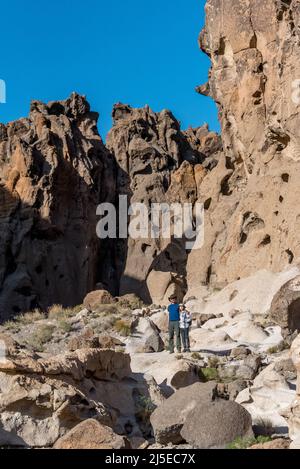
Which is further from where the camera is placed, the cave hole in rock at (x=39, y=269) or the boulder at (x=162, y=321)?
the cave hole in rock at (x=39, y=269)

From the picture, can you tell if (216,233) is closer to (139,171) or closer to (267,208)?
(267,208)

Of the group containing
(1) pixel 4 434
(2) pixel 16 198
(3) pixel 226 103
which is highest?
(3) pixel 226 103

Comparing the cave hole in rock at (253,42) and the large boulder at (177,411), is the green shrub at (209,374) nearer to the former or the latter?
the large boulder at (177,411)

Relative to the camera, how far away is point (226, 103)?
27.1 metres

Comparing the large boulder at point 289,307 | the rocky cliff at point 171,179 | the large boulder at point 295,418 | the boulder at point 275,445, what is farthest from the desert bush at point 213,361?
the rocky cliff at point 171,179

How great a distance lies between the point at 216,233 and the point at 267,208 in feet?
17.7

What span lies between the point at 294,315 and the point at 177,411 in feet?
25.2

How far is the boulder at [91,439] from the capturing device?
19.4 feet

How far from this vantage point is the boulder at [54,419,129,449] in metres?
5.92

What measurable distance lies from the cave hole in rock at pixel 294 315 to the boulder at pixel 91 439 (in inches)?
357

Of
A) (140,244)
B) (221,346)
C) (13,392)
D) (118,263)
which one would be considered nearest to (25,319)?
(221,346)

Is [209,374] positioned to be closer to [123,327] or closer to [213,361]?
[213,361]

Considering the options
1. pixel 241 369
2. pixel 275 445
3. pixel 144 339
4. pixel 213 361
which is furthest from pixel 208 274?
pixel 275 445

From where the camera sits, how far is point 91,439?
6.02 metres
